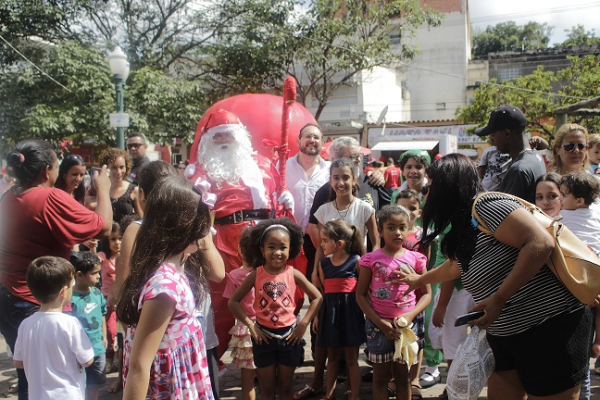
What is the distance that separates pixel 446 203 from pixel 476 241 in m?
0.22

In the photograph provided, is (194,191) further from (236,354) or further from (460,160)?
(236,354)

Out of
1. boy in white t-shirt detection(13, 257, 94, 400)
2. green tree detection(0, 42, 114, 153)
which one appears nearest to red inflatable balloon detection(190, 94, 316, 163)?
boy in white t-shirt detection(13, 257, 94, 400)

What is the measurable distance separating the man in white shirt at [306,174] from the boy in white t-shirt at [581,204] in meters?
2.09

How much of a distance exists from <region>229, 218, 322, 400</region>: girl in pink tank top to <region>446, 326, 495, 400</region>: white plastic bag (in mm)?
1226

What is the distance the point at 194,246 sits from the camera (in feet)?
7.27

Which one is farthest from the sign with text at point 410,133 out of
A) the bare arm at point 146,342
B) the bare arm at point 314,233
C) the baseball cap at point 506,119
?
the bare arm at point 146,342

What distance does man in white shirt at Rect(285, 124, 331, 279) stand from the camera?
16.8 ft

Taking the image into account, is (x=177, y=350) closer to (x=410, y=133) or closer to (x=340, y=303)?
(x=340, y=303)

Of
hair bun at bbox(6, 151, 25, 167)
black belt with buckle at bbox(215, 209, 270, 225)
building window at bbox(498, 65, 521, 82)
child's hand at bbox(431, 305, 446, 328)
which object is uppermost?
building window at bbox(498, 65, 521, 82)

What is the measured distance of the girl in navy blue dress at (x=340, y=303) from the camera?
3.95 m

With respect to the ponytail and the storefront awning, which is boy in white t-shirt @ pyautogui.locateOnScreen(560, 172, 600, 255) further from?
the storefront awning

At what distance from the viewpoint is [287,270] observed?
381cm

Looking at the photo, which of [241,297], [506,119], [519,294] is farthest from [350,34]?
[519,294]

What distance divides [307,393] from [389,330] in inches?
35.1
